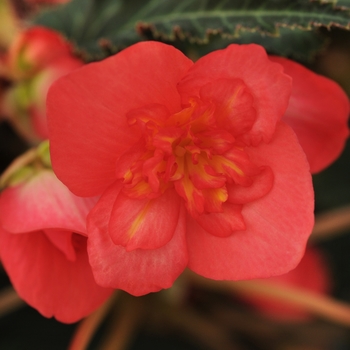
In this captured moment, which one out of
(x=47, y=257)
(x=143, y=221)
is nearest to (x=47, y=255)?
(x=47, y=257)

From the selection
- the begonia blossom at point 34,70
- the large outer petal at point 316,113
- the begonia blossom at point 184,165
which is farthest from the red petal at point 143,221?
the begonia blossom at point 34,70

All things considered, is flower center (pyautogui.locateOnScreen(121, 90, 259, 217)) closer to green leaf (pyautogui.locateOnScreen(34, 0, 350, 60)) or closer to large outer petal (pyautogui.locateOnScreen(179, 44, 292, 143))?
large outer petal (pyautogui.locateOnScreen(179, 44, 292, 143))

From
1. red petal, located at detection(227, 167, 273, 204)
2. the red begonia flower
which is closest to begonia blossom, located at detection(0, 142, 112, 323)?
the red begonia flower

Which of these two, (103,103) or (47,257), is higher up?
(103,103)

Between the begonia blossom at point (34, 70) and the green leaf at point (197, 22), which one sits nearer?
the green leaf at point (197, 22)

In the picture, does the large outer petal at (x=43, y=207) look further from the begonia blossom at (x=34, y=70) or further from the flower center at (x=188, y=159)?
the begonia blossom at (x=34, y=70)

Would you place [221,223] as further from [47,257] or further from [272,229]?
[47,257]
